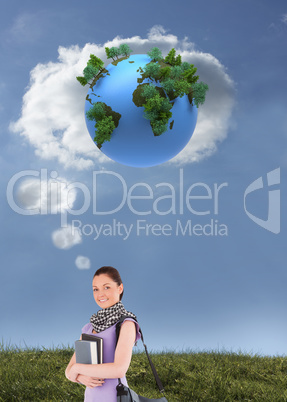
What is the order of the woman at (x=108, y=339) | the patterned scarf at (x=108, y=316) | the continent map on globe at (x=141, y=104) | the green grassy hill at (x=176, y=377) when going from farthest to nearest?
1. the green grassy hill at (x=176, y=377)
2. the continent map on globe at (x=141, y=104)
3. the patterned scarf at (x=108, y=316)
4. the woman at (x=108, y=339)

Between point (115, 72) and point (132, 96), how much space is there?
487 millimetres

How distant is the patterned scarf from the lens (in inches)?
136

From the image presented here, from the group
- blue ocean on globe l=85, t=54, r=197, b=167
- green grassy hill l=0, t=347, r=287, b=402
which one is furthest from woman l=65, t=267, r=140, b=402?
green grassy hill l=0, t=347, r=287, b=402

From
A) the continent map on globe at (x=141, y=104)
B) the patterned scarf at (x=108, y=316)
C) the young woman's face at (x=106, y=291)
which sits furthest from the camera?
the continent map on globe at (x=141, y=104)

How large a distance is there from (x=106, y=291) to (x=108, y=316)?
202 mm

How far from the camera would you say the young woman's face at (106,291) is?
3574 mm

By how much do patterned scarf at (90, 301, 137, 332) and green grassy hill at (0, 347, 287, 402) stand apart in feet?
10.3

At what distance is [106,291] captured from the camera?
3.57 meters

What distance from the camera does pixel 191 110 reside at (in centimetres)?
542

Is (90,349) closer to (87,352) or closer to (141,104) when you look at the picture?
(87,352)

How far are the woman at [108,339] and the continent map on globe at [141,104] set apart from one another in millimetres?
1975

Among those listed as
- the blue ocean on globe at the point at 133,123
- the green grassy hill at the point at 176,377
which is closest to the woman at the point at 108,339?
the blue ocean on globe at the point at 133,123

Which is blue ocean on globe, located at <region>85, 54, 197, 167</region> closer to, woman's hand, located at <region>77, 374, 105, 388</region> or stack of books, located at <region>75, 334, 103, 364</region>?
stack of books, located at <region>75, 334, 103, 364</region>

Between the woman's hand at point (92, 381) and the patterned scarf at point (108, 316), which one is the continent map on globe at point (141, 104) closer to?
the patterned scarf at point (108, 316)
